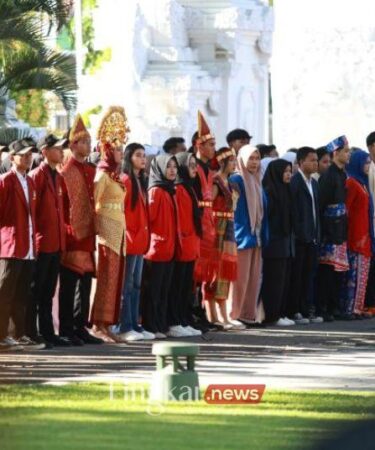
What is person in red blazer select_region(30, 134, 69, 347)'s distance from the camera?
1770cm

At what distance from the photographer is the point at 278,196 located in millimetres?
21531

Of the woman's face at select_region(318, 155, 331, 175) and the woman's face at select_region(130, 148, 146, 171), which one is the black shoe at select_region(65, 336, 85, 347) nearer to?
the woman's face at select_region(130, 148, 146, 171)

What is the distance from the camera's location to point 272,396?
13.6 m

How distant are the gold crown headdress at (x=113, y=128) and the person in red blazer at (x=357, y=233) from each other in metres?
4.62

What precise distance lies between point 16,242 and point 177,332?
2596mm

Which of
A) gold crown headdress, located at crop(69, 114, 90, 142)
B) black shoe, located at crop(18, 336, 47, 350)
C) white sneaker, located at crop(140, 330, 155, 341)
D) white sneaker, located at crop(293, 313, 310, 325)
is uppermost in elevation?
gold crown headdress, located at crop(69, 114, 90, 142)

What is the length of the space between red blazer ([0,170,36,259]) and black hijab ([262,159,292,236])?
455 centimetres

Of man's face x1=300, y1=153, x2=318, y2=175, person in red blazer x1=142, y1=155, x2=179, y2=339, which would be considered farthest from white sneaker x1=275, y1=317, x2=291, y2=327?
person in red blazer x1=142, y1=155, x2=179, y2=339

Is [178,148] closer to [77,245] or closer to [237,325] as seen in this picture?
[237,325]

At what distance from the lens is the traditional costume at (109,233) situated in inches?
724

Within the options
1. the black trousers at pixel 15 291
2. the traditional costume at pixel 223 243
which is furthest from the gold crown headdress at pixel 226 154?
the black trousers at pixel 15 291

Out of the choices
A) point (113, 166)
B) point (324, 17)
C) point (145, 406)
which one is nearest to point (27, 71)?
point (324, 17)

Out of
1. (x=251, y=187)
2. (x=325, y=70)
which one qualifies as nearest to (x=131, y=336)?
(x=251, y=187)

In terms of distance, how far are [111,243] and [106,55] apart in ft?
48.2
